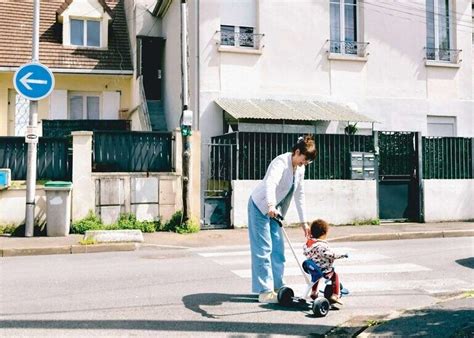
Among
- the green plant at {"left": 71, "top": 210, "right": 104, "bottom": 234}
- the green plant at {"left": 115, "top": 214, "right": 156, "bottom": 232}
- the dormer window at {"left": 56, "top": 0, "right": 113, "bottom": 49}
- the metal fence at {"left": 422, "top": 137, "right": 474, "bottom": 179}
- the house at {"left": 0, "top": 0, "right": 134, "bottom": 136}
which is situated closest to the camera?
the green plant at {"left": 71, "top": 210, "right": 104, "bottom": 234}

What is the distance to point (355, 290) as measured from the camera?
6207mm

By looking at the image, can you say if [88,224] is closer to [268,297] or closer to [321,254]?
[268,297]

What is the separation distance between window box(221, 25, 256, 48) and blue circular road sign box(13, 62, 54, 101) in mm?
5836

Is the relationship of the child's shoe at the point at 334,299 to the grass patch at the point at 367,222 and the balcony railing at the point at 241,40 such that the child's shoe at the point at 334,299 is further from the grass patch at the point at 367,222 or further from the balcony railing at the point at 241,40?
the balcony railing at the point at 241,40

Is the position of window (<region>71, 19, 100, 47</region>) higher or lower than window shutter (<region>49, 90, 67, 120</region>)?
higher

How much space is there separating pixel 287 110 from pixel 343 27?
4.12m

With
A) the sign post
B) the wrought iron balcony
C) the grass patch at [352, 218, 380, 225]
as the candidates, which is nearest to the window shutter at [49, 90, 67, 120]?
the sign post

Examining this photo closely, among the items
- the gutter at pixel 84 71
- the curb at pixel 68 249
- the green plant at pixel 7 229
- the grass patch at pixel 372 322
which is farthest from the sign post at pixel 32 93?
the grass patch at pixel 372 322

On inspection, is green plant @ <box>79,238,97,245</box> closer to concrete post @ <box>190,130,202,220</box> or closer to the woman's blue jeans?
concrete post @ <box>190,130,202,220</box>

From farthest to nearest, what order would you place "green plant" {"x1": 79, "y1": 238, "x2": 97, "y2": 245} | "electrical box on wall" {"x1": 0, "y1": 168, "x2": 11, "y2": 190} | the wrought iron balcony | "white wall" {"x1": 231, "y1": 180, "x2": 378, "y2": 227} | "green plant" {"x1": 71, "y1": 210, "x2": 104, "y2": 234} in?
the wrought iron balcony, "white wall" {"x1": 231, "y1": 180, "x2": 378, "y2": 227}, "green plant" {"x1": 71, "y1": 210, "x2": 104, "y2": 234}, "electrical box on wall" {"x1": 0, "y1": 168, "x2": 11, "y2": 190}, "green plant" {"x1": 79, "y1": 238, "x2": 97, "y2": 245}

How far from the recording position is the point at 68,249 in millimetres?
9297

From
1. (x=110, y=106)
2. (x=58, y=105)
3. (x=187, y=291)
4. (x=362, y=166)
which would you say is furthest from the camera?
(x=110, y=106)

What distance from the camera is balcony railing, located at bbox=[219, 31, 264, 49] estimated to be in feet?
47.8


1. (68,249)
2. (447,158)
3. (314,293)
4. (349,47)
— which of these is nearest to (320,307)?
(314,293)
